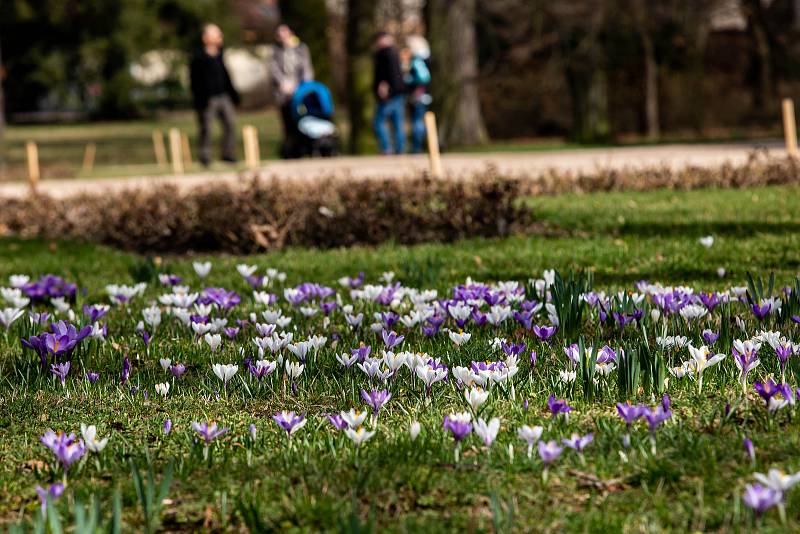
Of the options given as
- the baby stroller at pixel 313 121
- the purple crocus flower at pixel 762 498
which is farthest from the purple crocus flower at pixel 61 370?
the baby stroller at pixel 313 121

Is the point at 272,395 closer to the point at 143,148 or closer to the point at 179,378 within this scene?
the point at 179,378

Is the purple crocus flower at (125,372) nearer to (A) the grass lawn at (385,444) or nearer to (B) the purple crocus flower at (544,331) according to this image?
(A) the grass lawn at (385,444)

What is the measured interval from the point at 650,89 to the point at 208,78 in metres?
12.9

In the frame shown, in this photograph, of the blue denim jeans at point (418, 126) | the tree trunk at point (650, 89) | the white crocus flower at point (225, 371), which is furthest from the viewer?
the tree trunk at point (650, 89)

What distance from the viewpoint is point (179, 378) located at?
429 centimetres

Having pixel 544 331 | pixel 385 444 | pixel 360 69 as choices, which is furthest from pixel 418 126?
pixel 385 444

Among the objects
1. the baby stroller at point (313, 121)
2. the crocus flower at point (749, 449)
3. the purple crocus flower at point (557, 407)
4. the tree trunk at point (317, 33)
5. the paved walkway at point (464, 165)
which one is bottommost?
the paved walkway at point (464, 165)

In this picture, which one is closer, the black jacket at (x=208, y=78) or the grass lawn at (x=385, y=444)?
the grass lawn at (x=385, y=444)

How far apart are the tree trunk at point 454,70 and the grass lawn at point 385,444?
20.1m

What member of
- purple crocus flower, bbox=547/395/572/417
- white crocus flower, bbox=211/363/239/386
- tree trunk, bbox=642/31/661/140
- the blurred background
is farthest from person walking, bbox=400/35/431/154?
purple crocus flower, bbox=547/395/572/417

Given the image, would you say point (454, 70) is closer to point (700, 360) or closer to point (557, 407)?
point (700, 360)

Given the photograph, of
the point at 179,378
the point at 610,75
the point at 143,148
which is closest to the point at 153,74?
the point at 143,148

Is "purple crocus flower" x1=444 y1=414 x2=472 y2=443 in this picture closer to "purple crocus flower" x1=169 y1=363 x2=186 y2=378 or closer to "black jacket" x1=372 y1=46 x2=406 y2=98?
"purple crocus flower" x1=169 y1=363 x2=186 y2=378

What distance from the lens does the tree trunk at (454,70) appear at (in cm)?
2534
